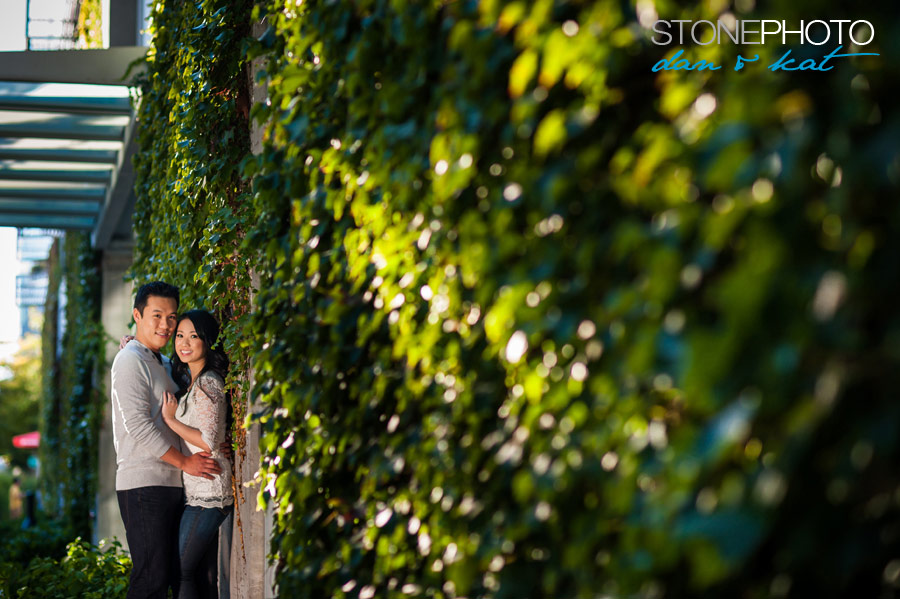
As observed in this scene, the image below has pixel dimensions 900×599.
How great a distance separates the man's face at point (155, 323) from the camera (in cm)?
458

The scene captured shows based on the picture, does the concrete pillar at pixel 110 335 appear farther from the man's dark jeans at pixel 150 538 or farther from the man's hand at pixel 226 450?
the man's hand at pixel 226 450

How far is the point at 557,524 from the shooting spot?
1591 millimetres

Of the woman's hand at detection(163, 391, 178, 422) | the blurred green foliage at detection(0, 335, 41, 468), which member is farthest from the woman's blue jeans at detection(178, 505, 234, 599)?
the blurred green foliage at detection(0, 335, 41, 468)

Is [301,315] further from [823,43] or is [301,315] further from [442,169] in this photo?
[823,43]

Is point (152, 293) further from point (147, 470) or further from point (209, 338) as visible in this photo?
point (147, 470)

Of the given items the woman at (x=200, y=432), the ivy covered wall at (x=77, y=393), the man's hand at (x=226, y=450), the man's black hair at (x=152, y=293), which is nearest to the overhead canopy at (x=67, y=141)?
the ivy covered wall at (x=77, y=393)

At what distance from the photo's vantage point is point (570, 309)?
154 centimetres

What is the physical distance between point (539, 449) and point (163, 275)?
447 cm

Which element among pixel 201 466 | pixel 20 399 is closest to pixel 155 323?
pixel 201 466

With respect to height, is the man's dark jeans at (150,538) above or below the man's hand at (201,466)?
below

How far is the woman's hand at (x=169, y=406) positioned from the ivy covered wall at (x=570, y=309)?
1679 mm

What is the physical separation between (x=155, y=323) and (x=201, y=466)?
81 centimetres

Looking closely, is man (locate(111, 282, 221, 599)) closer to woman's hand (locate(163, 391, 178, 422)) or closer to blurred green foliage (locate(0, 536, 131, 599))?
woman's hand (locate(163, 391, 178, 422))

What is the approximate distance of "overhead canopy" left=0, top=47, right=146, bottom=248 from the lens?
7242mm
